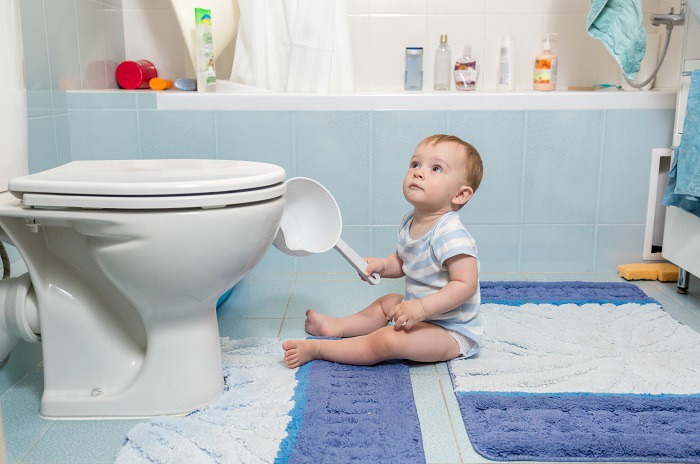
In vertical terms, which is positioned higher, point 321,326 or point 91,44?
point 91,44

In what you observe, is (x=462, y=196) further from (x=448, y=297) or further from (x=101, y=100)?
(x=101, y=100)

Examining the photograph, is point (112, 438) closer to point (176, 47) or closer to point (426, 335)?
point (426, 335)

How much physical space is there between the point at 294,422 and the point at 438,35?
1.77 m

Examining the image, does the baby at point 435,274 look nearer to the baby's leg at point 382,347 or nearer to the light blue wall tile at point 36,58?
the baby's leg at point 382,347

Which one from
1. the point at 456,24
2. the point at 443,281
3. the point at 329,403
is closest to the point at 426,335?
the point at 443,281

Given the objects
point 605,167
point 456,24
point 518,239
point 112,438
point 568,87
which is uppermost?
point 456,24

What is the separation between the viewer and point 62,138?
1976mm

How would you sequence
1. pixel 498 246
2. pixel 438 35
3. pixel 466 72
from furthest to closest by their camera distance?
pixel 438 35 < pixel 466 72 < pixel 498 246

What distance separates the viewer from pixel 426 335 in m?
1.43

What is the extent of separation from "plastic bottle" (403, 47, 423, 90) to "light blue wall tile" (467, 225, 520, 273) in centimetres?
66

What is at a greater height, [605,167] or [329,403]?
[605,167]

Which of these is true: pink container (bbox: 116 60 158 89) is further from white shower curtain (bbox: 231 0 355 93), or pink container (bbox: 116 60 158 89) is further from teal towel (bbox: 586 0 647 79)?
teal towel (bbox: 586 0 647 79)

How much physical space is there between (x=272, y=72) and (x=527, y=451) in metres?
1.48

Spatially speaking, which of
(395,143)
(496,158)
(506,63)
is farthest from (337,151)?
(506,63)
